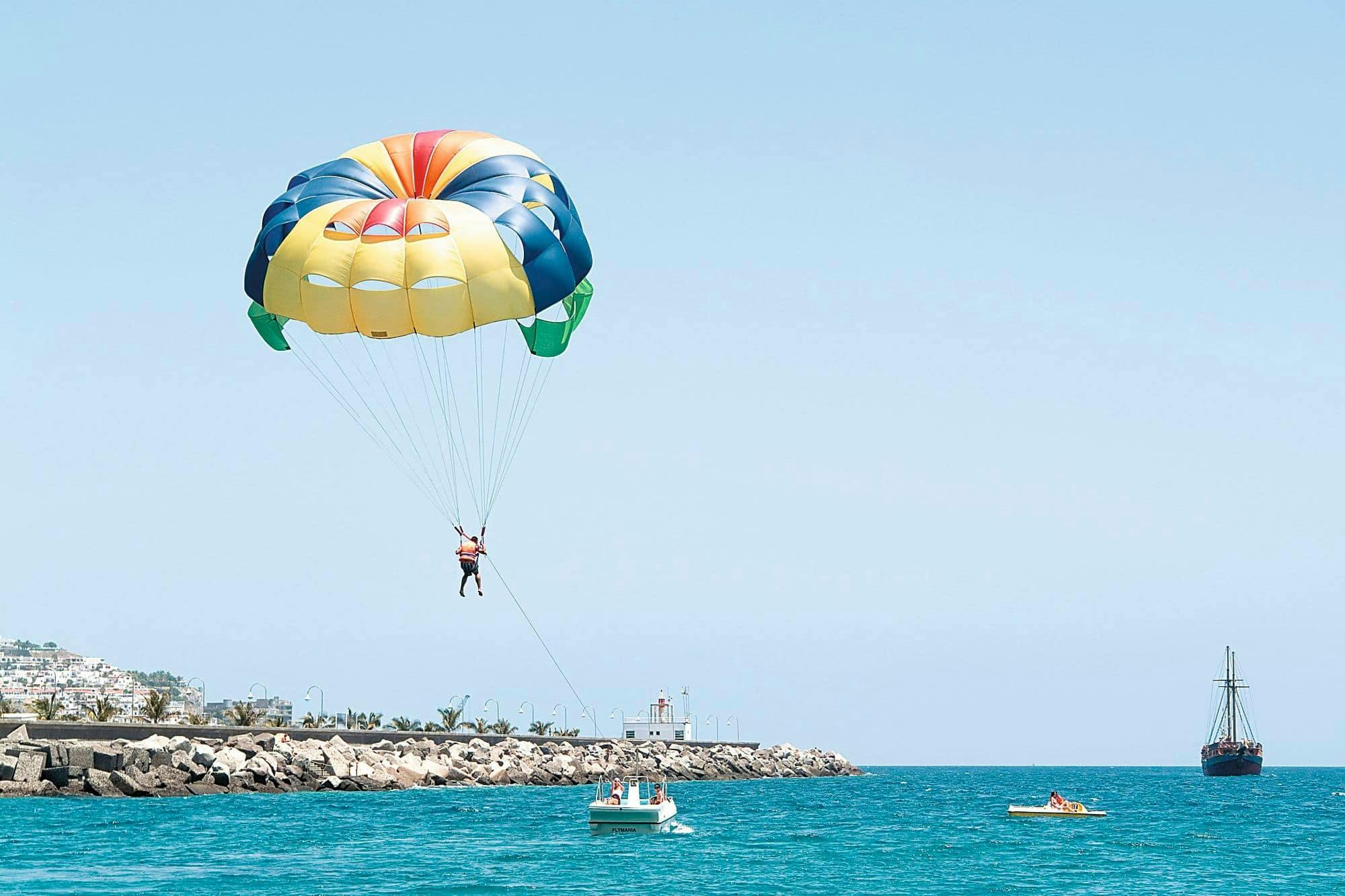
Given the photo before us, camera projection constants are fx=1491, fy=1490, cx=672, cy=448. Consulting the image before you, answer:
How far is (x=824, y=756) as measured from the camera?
13288 cm

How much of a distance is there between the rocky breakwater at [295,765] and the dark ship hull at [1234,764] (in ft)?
250

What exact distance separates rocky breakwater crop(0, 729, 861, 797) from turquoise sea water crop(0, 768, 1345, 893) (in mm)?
1854

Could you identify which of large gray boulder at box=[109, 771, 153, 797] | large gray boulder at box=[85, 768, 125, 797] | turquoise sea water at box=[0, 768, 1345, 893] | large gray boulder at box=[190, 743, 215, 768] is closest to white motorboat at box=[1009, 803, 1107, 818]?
turquoise sea water at box=[0, 768, 1345, 893]

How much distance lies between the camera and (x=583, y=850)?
38.2 m

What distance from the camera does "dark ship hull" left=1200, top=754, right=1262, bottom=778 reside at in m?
150

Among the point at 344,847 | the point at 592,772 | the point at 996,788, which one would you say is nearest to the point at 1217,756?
the point at 996,788

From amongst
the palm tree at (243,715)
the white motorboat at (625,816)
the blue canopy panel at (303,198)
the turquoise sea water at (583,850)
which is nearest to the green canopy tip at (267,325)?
the blue canopy panel at (303,198)

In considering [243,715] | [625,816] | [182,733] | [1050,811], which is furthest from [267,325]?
[243,715]

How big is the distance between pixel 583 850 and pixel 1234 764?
127927 millimetres

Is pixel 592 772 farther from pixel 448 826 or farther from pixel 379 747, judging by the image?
pixel 448 826

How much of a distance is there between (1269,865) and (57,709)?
57.1m

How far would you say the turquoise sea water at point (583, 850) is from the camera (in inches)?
1235

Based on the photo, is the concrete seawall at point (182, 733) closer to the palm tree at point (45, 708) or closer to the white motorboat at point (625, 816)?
the palm tree at point (45, 708)

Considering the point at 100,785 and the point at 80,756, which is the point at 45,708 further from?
the point at 100,785
